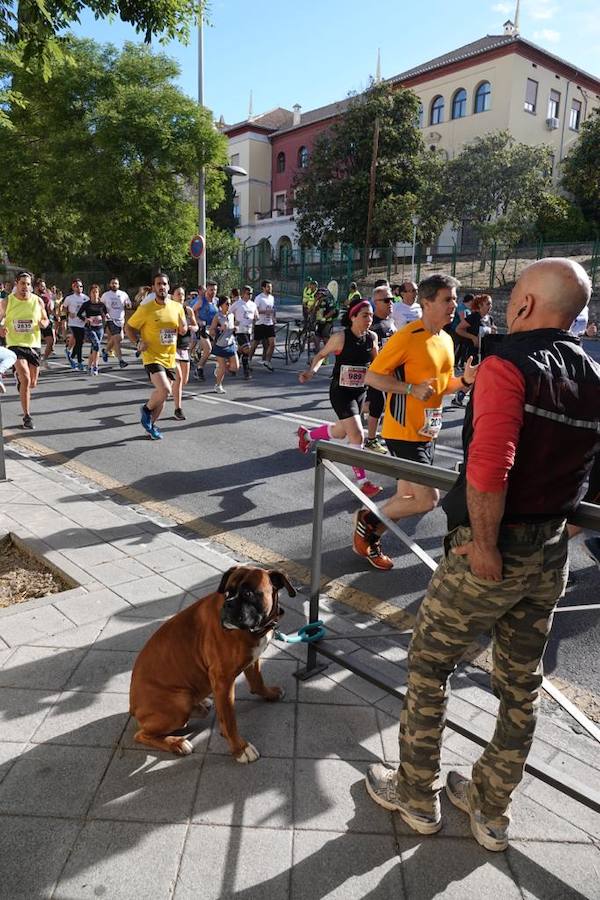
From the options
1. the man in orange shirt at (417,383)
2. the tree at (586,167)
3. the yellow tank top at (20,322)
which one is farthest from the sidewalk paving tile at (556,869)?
the tree at (586,167)

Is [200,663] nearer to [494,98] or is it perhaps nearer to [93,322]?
[93,322]

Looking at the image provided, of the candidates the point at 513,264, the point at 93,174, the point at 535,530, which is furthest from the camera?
the point at 513,264

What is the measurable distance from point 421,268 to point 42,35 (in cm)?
2574

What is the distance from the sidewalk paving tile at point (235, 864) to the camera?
199cm

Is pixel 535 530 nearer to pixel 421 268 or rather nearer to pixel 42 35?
pixel 42 35

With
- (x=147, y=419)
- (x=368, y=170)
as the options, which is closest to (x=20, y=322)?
(x=147, y=419)

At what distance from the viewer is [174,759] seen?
256cm

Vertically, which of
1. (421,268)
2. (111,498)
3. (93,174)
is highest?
(93,174)

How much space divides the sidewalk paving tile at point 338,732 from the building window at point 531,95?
45.2 m

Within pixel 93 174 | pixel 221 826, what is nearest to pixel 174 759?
pixel 221 826

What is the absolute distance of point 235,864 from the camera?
6.84 ft

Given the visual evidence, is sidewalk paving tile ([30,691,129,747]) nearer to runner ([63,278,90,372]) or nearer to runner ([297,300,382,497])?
runner ([297,300,382,497])

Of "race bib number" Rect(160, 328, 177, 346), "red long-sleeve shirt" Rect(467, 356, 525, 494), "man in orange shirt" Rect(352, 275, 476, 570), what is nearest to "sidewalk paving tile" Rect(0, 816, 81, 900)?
"red long-sleeve shirt" Rect(467, 356, 525, 494)

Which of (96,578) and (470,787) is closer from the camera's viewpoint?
(470,787)
